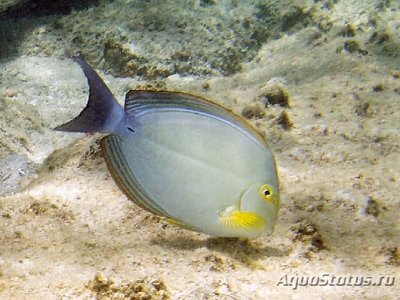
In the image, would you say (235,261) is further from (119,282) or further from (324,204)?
(324,204)

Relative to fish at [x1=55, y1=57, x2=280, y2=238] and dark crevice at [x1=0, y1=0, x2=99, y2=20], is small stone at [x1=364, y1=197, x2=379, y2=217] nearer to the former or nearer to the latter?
fish at [x1=55, y1=57, x2=280, y2=238]

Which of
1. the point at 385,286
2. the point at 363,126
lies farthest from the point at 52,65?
the point at 385,286

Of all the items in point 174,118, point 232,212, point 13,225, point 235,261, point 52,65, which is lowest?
point 52,65

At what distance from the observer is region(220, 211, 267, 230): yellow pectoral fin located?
1.85 meters

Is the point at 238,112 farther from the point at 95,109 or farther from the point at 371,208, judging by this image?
the point at 95,109

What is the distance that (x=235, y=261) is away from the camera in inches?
80.4

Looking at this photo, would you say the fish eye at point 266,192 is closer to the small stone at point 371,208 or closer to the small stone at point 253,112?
the small stone at point 371,208

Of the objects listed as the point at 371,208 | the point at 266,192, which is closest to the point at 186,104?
the point at 266,192

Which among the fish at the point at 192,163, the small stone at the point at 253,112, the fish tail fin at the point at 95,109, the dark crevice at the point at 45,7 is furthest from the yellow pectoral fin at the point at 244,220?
the dark crevice at the point at 45,7

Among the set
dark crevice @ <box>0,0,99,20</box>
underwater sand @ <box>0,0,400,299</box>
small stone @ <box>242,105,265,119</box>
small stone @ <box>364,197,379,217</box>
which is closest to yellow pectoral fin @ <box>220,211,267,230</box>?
underwater sand @ <box>0,0,400,299</box>

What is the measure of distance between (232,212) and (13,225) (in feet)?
3.91

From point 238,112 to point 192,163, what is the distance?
1.67 metres

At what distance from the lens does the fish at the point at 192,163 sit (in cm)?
187

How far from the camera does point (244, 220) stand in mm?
1857
